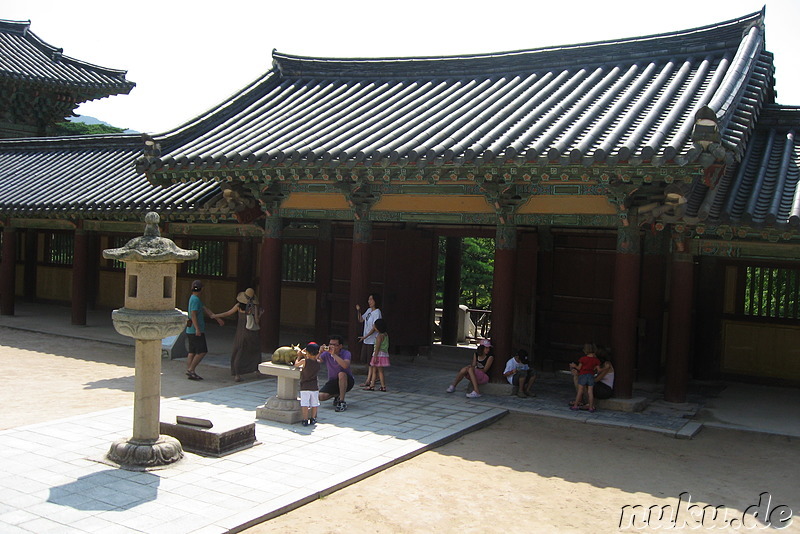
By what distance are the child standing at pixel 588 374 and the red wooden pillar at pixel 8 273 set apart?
1477cm

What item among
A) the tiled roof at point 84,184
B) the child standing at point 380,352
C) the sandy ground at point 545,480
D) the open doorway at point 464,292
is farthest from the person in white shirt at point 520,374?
the tiled roof at point 84,184

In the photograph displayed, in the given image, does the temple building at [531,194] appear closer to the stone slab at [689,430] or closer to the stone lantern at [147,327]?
the stone slab at [689,430]

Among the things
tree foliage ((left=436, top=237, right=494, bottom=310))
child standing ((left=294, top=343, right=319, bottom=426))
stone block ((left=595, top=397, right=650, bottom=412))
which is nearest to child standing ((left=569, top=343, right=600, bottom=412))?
stone block ((left=595, top=397, right=650, bottom=412))

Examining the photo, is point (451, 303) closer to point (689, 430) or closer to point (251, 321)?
point (251, 321)

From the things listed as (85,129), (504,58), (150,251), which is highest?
(85,129)

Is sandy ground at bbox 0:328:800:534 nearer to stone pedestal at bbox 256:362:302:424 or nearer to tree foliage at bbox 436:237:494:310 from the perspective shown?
stone pedestal at bbox 256:362:302:424

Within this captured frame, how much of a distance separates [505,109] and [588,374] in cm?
440

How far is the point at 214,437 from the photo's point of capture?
7465 mm

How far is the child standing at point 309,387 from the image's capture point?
8.84 meters

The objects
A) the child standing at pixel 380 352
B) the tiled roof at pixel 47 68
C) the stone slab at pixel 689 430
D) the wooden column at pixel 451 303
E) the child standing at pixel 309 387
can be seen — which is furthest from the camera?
the tiled roof at pixel 47 68

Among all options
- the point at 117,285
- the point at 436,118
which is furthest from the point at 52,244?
the point at 436,118

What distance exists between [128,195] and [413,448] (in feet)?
33.8

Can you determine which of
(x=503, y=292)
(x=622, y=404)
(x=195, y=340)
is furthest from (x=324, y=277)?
(x=622, y=404)

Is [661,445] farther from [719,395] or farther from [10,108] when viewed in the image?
[10,108]
